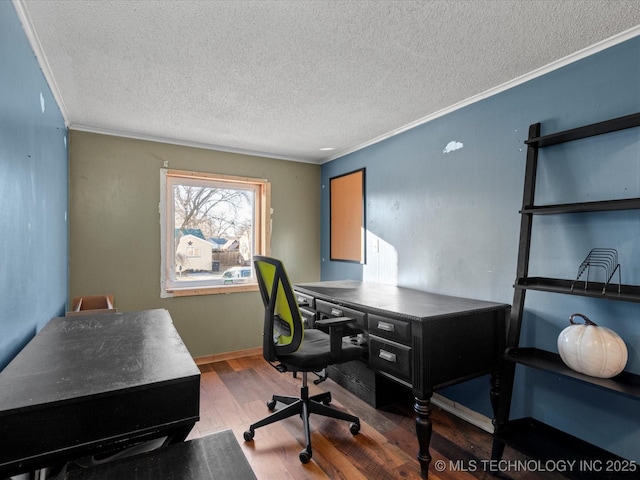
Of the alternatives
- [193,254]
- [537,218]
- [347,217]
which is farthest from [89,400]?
[347,217]

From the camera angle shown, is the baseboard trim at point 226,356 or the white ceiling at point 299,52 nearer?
the white ceiling at point 299,52

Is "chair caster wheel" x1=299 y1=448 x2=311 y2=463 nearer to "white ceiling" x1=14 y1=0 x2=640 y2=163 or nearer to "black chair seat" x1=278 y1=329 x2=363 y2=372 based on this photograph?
"black chair seat" x1=278 y1=329 x2=363 y2=372

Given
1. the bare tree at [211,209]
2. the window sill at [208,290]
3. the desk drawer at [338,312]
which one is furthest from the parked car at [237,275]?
the desk drawer at [338,312]

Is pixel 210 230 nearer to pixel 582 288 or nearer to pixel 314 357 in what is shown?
pixel 314 357

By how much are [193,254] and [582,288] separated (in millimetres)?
3148

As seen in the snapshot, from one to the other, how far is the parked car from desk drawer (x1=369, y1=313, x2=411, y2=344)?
2068 mm

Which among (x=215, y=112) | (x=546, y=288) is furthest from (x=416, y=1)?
(x=215, y=112)

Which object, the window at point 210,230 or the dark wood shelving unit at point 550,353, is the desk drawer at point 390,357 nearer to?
the dark wood shelving unit at point 550,353

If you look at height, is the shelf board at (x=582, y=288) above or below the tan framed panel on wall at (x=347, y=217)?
below

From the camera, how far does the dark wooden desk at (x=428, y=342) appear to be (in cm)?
175

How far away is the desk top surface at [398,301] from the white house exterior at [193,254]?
1186 millimetres

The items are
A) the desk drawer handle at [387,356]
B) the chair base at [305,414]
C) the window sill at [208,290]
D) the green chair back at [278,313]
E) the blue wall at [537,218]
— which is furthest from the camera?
the window sill at [208,290]

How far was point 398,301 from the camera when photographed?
2.24 meters

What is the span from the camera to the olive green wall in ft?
9.64
